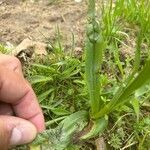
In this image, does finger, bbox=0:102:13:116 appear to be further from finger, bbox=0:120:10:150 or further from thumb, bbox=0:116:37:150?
finger, bbox=0:120:10:150

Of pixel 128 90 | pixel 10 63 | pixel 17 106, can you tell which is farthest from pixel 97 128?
pixel 10 63

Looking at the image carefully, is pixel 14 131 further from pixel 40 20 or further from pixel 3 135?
pixel 40 20

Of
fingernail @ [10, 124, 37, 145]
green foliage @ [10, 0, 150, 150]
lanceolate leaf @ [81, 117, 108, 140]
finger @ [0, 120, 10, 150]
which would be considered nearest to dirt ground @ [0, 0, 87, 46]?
green foliage @ [10, 0, 150, 150]

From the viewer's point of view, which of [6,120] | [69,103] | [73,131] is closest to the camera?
[6,120]

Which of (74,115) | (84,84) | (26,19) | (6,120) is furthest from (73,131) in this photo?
(26,19)

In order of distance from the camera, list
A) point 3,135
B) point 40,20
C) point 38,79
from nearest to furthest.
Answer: point 3,135
point 38,79
point 40,20

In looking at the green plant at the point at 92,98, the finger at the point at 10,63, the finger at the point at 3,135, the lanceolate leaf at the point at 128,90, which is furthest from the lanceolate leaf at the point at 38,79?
the finger at the point at 3,135

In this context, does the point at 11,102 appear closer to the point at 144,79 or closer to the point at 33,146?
the point at 33,146
